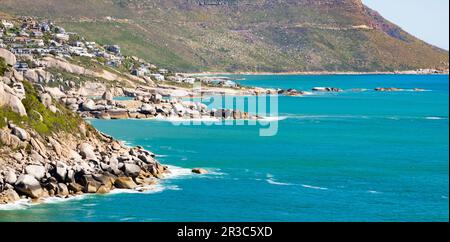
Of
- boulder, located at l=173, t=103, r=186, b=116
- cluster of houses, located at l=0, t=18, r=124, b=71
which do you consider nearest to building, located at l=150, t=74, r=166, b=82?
cluster of houses, located at l=0, t=18, r=124, b=71

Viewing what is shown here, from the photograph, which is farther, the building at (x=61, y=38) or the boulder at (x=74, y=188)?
the building at (x=61, y=38)

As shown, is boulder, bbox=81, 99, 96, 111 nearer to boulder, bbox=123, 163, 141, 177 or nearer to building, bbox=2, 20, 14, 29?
boulder, bbox=123, 163, 141, 177

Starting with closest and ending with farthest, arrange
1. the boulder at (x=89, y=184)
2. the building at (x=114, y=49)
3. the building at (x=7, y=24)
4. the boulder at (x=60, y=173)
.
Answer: the boulder at (x=60, y=173) < the boulder at (x=89, y=184) < the building at (x=7, y=24) < the building at (x=114, y=49)

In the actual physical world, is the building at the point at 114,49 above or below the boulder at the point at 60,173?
above

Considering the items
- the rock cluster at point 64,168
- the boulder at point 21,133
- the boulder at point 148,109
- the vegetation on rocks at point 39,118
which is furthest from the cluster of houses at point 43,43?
the boulder at point 21,133

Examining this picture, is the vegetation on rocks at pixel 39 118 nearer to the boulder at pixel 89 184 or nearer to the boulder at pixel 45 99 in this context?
the boulder at pixel 45 99
